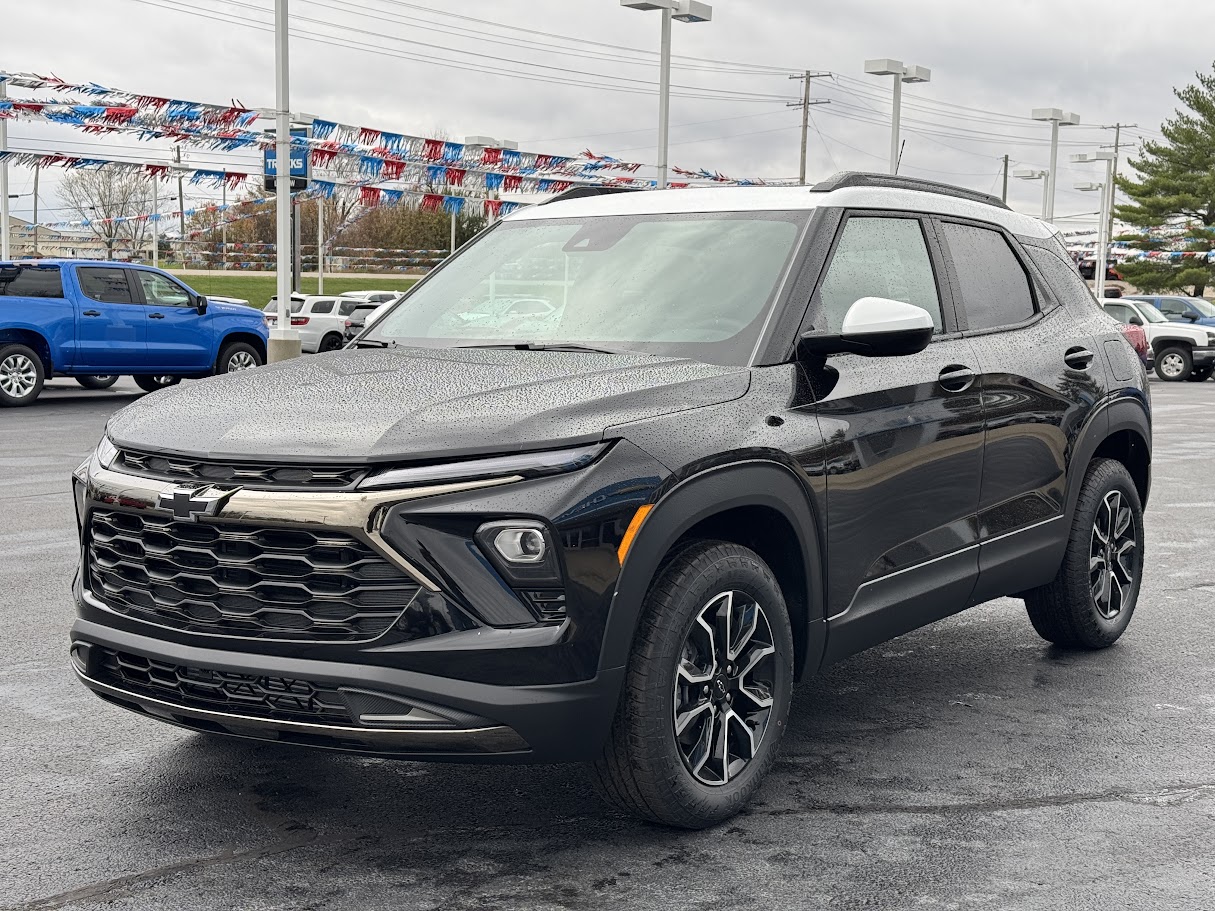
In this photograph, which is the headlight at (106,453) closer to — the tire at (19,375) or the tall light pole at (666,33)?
the tire at (19,375)

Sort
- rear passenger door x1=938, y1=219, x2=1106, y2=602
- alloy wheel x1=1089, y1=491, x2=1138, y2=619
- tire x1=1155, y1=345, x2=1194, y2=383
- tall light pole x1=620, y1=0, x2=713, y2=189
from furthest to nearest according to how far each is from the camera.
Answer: tire x1=1155, y1=345, x2=1194, y2=383, tall light pole x1=620, y1=0, x2=713, y2=189, alloy wheel x1=1089, y1=491, x2=1138, y2=619, rear passenger door x1=938, y1=219, x2=1106, y2=602

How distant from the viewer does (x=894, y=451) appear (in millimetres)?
4586

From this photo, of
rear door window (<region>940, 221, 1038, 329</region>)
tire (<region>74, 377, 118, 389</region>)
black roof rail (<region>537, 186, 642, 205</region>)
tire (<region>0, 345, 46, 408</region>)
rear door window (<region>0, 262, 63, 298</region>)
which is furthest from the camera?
tire (<region>74, 377, 118, 389</region>)

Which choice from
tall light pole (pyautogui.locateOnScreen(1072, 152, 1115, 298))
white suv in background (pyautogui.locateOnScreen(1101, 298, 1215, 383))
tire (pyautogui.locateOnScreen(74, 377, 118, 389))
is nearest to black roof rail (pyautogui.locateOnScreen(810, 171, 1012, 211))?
tire (pyautogui.locateOnScreen(74, 377, 118, 389))

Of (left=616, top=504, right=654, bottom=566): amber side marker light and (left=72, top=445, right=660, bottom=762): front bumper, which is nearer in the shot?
(left=72, top=445, right=660, bottom=762): front bumper

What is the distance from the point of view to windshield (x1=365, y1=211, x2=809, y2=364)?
4.46 meters

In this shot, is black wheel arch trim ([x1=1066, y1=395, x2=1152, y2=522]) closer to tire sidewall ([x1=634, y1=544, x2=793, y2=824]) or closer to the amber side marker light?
tire sidewall ([x1=634, y1=544, x2=793, y2=824])

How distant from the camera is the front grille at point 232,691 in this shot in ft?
11.4

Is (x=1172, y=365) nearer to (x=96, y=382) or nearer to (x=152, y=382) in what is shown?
(x=152, y=382)

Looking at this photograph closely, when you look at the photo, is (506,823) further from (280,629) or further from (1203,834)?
(1203,834)

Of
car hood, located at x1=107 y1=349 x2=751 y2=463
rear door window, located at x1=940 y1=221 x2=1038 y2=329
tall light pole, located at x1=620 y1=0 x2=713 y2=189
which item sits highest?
tall light pole, located at x1=620 y1=0 x2=713 y2=189

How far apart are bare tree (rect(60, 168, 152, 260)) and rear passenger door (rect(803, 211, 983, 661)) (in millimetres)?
69078

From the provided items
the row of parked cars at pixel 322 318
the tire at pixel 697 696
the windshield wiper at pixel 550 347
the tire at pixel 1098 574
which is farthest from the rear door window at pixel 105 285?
the tire at pixel 697 696

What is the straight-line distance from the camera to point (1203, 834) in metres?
4.07
